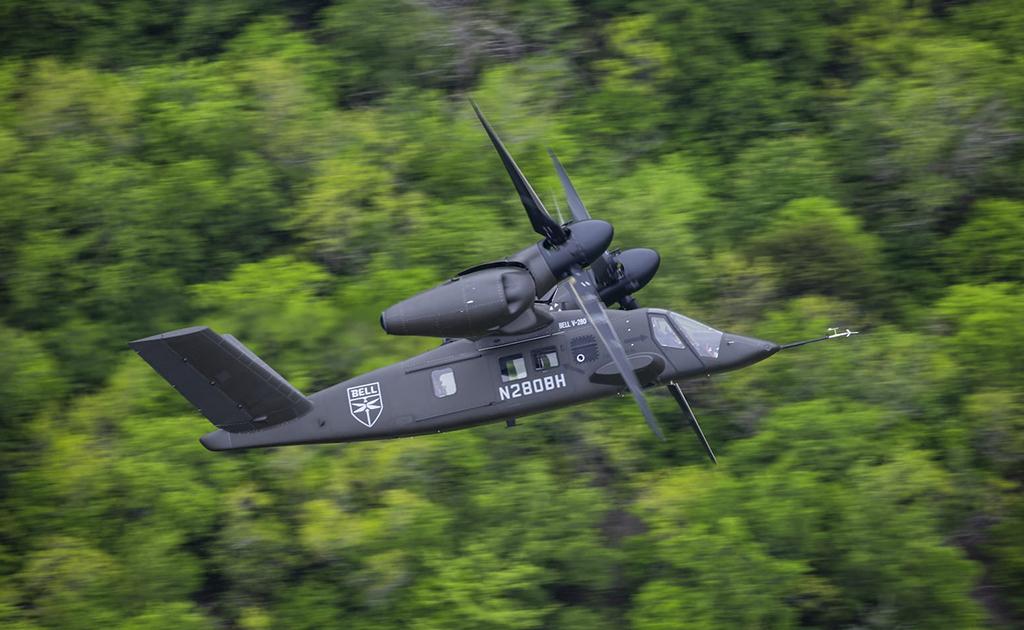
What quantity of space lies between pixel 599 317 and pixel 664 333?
1784 mm

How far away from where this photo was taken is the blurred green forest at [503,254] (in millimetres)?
27781

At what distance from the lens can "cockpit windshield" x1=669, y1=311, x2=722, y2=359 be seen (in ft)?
72.9

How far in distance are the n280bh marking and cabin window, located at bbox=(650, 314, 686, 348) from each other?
5.78 ft

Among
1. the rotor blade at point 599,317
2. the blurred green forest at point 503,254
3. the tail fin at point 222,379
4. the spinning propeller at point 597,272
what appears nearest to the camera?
the spinning propeller at point 597,272

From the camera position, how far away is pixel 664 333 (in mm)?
22141

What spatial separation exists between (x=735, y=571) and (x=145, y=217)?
18485mm

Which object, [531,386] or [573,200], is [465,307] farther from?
[573,200]

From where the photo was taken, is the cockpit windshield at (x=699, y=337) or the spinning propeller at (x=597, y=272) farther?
the cockpit windshield at (x=699, y=337)

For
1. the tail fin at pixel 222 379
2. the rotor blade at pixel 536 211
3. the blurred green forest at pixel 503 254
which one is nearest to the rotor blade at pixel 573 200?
the rotor blade at pixel 536 211

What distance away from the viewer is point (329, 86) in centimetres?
3950

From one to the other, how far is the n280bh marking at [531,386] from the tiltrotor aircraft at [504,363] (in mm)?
23

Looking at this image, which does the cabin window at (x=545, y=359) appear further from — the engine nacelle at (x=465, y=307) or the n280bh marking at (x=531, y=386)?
the engine nacelle at (x=465, y=307)

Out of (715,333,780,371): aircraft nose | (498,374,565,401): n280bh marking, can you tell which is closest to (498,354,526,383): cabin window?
(498,374,565,401): n280bh marking

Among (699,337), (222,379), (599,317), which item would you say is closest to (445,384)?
(599,317)
